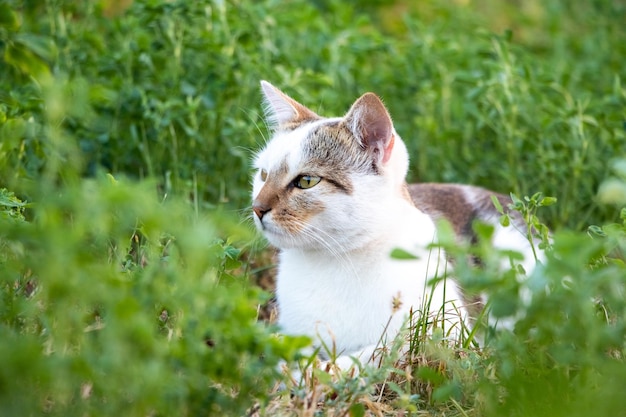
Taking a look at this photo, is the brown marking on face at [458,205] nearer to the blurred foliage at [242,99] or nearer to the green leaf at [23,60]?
the blurred foliage at [242,99]

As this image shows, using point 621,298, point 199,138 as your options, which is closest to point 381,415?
point 621,298

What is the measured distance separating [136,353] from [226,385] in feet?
1.48

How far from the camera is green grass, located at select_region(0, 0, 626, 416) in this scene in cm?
178

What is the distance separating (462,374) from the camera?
2.34 meters

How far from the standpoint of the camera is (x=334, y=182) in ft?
9.66

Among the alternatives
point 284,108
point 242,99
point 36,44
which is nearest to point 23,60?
point 36,44

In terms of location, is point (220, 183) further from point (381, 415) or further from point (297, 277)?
point (381, 415)

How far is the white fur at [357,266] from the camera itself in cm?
287

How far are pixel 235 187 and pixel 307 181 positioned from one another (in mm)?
1276

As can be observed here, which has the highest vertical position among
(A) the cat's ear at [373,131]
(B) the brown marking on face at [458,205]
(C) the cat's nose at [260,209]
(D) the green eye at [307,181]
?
(A) the cat's ear at [373,131]

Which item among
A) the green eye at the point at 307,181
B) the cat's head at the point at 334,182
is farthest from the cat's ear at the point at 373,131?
the green eye at the point at 307,181

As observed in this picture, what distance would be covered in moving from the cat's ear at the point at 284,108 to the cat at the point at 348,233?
0.25 m

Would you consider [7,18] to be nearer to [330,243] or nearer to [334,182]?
[334,182]

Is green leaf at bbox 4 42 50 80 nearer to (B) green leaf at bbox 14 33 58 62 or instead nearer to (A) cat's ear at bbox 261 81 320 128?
(B) green leaf at bbox 14 33 58 62
